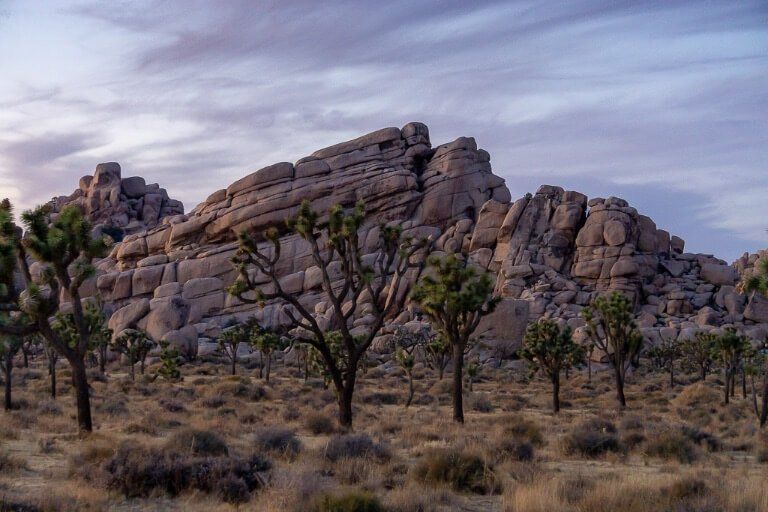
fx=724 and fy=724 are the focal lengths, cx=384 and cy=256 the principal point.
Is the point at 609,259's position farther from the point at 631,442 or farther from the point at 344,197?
the point at 631,442

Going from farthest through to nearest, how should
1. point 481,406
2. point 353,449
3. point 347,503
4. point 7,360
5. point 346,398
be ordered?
point 481,406, point 7,360, point 346,398, point 353,449, point 347,503

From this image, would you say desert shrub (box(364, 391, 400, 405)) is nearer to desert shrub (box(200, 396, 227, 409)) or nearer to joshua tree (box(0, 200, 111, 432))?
desert shrub (box(200, 396, 227, 409))

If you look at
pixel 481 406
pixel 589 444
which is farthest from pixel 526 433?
pixel 481 406

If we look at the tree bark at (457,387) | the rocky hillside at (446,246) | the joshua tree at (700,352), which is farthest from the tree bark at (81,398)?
the rocky hillside at (446,246)

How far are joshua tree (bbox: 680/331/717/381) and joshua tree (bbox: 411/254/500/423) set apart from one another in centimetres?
2285

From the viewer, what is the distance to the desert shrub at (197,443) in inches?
508

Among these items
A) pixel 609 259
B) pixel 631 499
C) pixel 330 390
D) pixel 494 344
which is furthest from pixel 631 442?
pixel 609 259

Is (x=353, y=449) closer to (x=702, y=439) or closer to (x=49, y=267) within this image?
(x=702, y=439)

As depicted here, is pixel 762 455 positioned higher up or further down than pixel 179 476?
further down

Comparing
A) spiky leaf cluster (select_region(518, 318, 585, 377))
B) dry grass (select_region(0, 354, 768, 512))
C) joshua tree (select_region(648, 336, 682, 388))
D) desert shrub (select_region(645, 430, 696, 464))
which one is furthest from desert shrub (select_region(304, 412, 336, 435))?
joshua tree (select_region(648, 336, 682, 388))

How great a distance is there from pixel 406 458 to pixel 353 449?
1.98m

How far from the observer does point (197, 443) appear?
1318 cm

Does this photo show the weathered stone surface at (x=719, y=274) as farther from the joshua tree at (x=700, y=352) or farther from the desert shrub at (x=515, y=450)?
the desert shrub at (x=515, y=450)

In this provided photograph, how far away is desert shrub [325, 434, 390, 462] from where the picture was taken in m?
12.8
